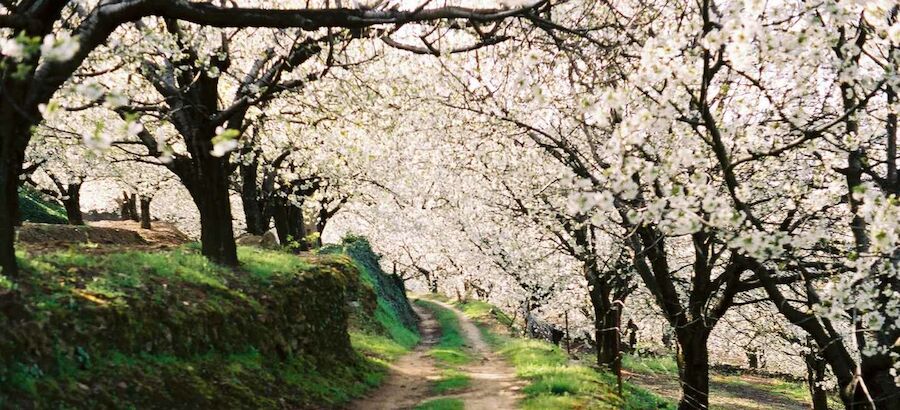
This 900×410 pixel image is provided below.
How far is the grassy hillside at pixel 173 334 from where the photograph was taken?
23.8 feet

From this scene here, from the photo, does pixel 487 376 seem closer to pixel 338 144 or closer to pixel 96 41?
pixel 338 144

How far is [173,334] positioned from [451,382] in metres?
8.43

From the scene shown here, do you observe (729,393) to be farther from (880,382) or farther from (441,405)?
(880,382)

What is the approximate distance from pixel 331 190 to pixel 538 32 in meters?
17.3

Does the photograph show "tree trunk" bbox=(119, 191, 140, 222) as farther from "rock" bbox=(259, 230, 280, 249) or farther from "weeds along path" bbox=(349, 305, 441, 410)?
"weeds along path" bbox=(349, 305, 441, 410)

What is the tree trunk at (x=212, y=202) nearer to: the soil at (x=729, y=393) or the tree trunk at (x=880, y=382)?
the tree trunk at (x=880, y=382)

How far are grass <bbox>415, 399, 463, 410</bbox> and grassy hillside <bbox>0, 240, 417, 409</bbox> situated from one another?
165cm

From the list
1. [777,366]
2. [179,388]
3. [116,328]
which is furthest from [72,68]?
[777,366]

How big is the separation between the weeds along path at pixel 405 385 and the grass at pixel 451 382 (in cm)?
23

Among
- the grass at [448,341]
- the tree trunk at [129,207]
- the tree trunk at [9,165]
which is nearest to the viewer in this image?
the tree trunk at [9,165]

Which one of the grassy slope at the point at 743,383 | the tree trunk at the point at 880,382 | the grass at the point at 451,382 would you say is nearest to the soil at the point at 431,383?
the grass at the point at 451,382

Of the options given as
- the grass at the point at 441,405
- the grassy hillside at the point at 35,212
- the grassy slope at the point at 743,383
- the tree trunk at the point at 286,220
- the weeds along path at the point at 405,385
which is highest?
the grassy hillside at the point at 35,212

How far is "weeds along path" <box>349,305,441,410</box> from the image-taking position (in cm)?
1341

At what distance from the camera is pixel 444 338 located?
3238 cm
